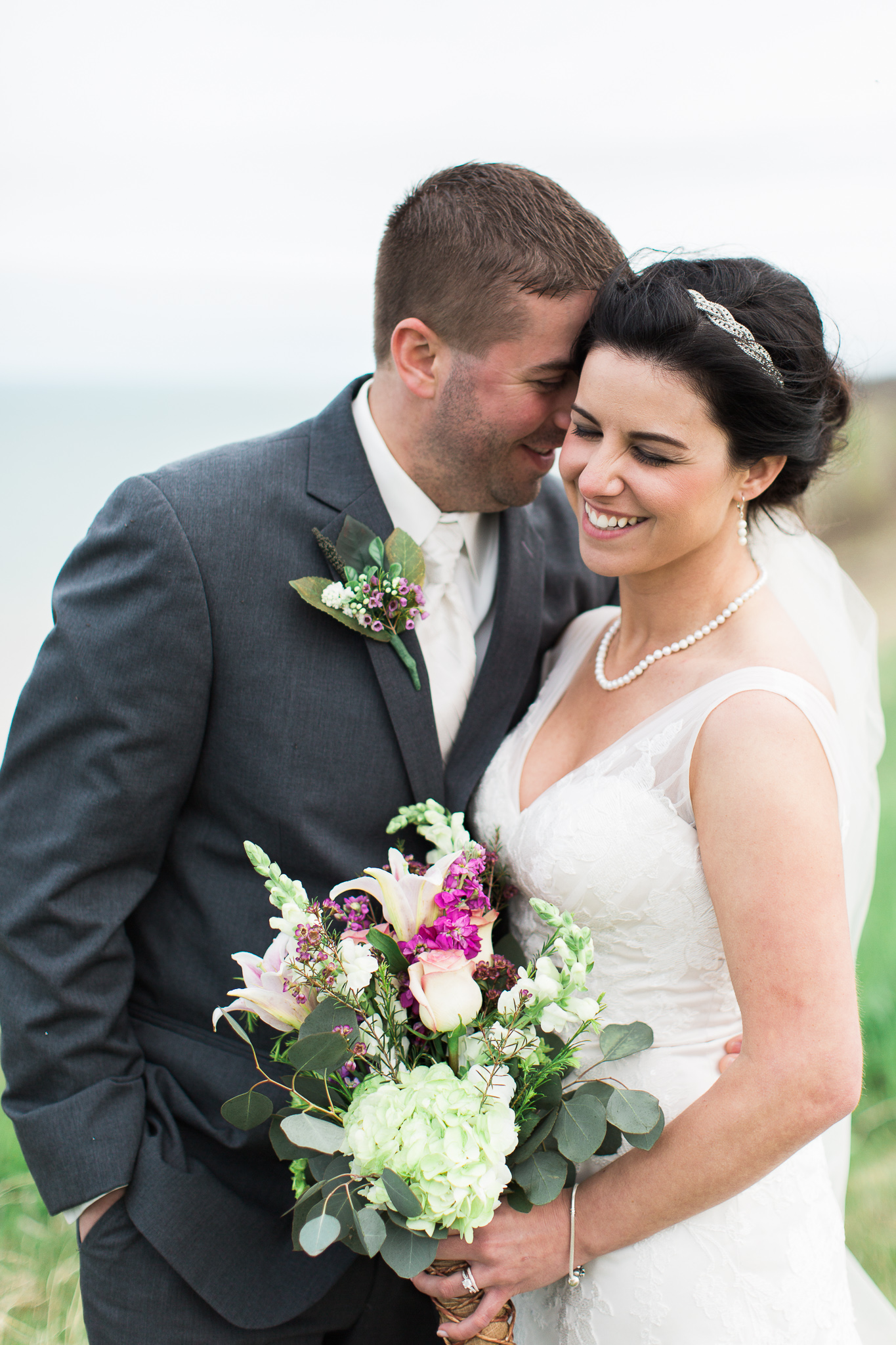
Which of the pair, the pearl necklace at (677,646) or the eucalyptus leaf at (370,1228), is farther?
the pearl necklace at (677,646)

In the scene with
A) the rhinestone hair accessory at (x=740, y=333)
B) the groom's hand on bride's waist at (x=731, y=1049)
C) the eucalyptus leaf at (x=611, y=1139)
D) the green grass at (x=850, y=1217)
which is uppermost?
the rhinestone hair accessory at (x=740, y=333)

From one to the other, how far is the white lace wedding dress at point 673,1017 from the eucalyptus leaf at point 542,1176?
34 centimetres

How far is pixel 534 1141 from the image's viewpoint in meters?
1.64

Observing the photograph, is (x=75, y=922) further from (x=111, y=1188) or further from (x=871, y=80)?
(x=871, y=80)

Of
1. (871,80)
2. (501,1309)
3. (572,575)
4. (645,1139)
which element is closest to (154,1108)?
(501,1309)

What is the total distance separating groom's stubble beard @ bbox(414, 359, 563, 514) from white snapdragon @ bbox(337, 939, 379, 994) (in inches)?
47.5

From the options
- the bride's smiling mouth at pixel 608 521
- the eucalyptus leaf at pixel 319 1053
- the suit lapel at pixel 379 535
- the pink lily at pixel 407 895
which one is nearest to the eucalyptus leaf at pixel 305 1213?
the eucalyptus leaf at pixel 319 1053

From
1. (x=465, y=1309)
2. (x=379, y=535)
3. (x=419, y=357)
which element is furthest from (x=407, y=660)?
(x=465, y=1309)

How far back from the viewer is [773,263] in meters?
2.08

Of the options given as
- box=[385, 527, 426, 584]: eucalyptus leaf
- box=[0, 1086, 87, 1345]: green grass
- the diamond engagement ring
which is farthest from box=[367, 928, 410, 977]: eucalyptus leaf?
box=[0, 1086, 87, 1345]: green grass

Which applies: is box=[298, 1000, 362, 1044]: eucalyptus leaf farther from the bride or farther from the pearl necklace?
the pearl necklace

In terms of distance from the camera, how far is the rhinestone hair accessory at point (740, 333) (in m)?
1.89

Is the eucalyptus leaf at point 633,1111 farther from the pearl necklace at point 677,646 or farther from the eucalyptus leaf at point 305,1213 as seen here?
the pearl necklace at point 677,646

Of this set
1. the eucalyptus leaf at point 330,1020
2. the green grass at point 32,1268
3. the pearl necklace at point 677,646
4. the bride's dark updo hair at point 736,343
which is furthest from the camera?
the green grass at point 32,1268
